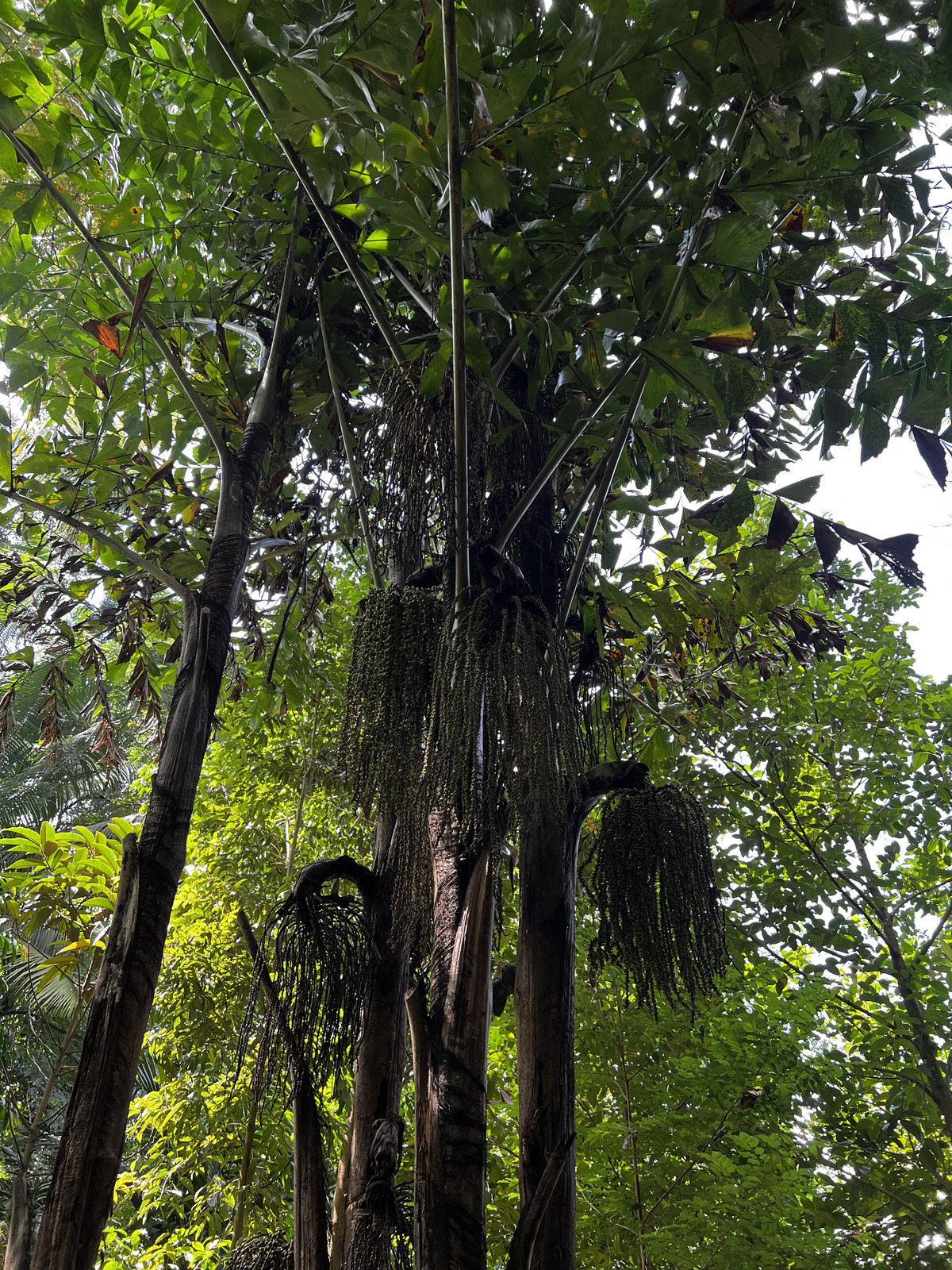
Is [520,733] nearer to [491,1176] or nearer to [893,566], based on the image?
[893,566]

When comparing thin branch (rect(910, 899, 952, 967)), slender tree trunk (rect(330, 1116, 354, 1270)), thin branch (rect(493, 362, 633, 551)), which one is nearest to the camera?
thin branch (rect(493, 362, 633, 551))

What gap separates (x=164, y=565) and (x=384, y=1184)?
1.30 m

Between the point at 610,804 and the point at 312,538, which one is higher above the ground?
the point at 312,538

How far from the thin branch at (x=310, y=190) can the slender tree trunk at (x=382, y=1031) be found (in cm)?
99

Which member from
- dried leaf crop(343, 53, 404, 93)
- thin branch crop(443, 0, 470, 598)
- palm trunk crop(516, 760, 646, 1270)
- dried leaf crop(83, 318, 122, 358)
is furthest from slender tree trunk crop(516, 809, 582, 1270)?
dried leaf crop(83, 318, 122, 358)

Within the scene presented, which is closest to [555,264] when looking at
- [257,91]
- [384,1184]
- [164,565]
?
[257,91]

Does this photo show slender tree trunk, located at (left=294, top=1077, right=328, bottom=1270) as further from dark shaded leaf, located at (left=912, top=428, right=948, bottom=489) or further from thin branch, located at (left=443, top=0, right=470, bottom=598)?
dark shaded leaf, located at (left=912, top=428, right=948, bottom=489)

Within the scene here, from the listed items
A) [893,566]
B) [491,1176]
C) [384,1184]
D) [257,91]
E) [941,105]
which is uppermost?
[941,105]

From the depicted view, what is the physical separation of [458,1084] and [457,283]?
1014mm

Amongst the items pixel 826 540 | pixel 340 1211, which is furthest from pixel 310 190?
pixel 340 1211

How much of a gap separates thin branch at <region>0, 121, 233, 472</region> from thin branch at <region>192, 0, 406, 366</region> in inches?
14.7

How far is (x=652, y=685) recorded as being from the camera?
8.02 ft

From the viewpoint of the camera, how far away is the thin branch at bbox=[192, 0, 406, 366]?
3.27 ft

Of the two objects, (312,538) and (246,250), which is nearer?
(246,250)
